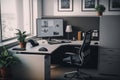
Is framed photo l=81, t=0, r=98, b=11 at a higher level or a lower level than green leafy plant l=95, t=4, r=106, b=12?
higher

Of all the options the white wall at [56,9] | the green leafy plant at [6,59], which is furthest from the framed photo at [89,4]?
the green leafy plant at [6,59]

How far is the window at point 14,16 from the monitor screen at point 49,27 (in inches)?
19.5

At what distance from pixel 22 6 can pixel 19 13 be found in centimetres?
25

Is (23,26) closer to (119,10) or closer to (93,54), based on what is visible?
(93,54)

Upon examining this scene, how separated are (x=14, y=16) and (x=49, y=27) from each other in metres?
0.87

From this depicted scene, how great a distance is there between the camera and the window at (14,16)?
4648 millimetres

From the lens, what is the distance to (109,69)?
5.02 metres

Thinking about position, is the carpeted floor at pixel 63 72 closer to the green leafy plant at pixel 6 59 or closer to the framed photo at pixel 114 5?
the green leafy plant at pixel 6 59

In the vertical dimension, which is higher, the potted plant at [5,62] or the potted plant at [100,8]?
the potted plant at [100,8]

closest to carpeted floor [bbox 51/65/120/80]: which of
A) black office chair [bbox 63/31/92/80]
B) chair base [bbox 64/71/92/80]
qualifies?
chair base [bbox 64/71/92/80]

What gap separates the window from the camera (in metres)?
4.65

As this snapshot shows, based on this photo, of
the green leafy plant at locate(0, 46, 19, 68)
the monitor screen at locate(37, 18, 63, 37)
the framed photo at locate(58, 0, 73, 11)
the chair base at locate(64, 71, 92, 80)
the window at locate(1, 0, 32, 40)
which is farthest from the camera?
the framed photo at locate(58, 0, 73, 11)

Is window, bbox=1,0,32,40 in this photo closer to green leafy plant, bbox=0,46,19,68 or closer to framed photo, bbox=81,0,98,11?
green leafy plant, bbox=0,46,19,68

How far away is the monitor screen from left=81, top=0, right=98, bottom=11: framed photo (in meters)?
0.74
